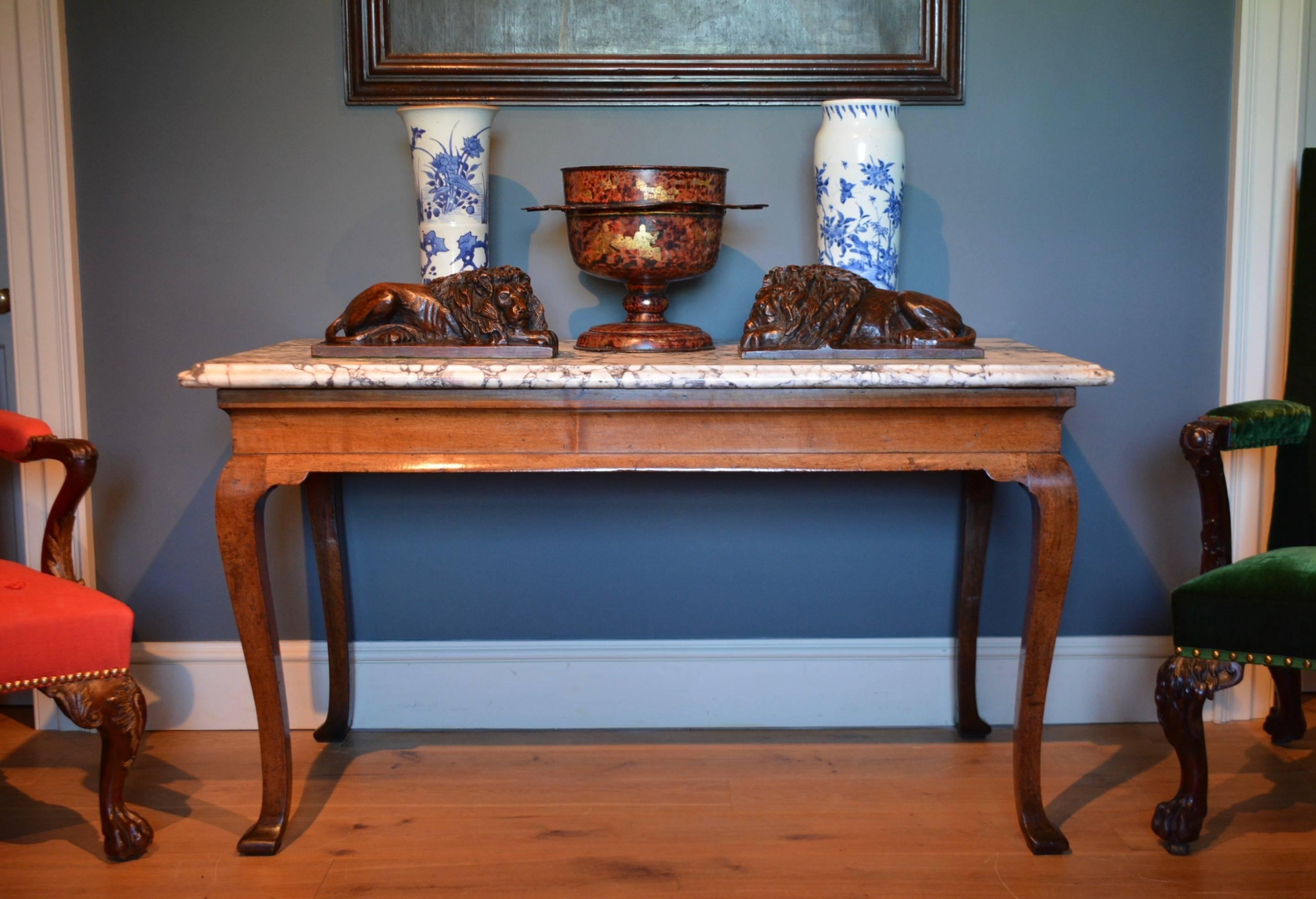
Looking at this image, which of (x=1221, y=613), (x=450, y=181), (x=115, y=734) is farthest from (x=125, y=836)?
(x=1221, y=613)

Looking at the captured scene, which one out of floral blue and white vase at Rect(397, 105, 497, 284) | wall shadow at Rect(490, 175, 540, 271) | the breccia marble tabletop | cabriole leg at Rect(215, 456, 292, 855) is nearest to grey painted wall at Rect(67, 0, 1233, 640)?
wall shadow at Rect(490, 175, 540, 271)

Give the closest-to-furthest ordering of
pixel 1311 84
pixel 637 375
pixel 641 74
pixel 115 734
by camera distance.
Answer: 1. pixel 637 375
2. pixel 115 734
3. pixel 641 74
4. pixel 1311 84

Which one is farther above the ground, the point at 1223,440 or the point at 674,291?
the point at 674,291

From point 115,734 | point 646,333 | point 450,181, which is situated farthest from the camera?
point 450,181

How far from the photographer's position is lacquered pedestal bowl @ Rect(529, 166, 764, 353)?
70.6 inches

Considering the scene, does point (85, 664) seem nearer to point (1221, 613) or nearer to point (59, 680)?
point (59, 680)

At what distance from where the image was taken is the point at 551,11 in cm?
213

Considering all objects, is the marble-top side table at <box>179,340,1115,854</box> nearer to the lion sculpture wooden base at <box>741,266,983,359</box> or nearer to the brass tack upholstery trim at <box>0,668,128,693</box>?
the lion sculpture wooden base at <box>741,266,983,359</box>

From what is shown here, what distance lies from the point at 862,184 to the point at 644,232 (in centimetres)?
42

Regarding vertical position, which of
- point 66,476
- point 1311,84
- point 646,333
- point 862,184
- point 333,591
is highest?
point 1311,84

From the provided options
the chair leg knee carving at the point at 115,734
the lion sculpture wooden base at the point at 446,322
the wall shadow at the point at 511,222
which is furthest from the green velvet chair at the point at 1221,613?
the chair leg knee carving at the point at 115,734

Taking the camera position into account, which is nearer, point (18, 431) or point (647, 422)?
point (647, 422)

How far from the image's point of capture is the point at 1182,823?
5.82ft

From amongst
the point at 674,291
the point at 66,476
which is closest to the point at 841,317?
the point at 674,291
